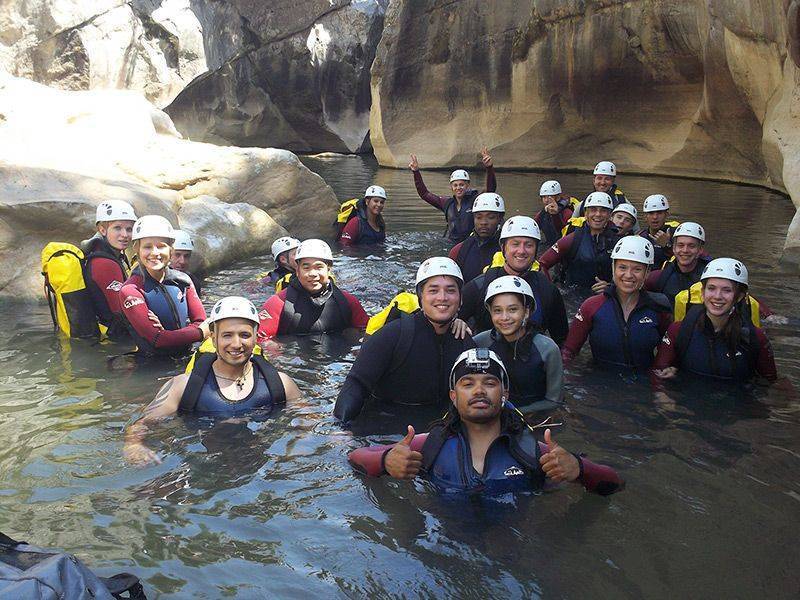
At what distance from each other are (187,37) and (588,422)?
28681 millimetres

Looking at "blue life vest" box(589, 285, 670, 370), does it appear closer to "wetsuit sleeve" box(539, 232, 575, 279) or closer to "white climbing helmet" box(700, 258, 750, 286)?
"white climbing helmet" box(700, 258, 750, 286)

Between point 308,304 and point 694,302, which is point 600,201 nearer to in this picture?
point 694,302

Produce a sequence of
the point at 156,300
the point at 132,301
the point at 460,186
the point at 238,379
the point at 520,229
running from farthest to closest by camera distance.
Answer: the point at 460,186
the point at 156,300
the point at 520,229
the point at 132,301
the point at 238,379

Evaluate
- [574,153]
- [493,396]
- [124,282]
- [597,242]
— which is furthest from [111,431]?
[574,153]

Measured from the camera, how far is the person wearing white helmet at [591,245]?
993 centimetres

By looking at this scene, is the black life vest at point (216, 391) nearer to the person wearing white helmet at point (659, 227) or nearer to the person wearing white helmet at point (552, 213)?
the person wearing white helmet at point (659, 227)

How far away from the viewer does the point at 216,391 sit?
6.07 metres

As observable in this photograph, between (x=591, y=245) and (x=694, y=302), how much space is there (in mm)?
2802

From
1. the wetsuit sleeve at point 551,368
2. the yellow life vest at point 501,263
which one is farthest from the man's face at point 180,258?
the wetsuit sleeve at point 551,368

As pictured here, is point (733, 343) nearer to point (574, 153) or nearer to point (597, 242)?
point (597, 242)

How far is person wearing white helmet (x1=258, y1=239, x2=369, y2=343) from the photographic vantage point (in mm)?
7973

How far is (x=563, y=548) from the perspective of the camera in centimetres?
466

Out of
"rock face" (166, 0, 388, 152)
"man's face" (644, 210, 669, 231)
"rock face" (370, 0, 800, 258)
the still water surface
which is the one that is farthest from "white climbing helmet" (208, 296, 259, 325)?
"rock face" (166, 0, 388, 152)

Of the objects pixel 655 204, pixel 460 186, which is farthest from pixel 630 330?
pixel 460 186
